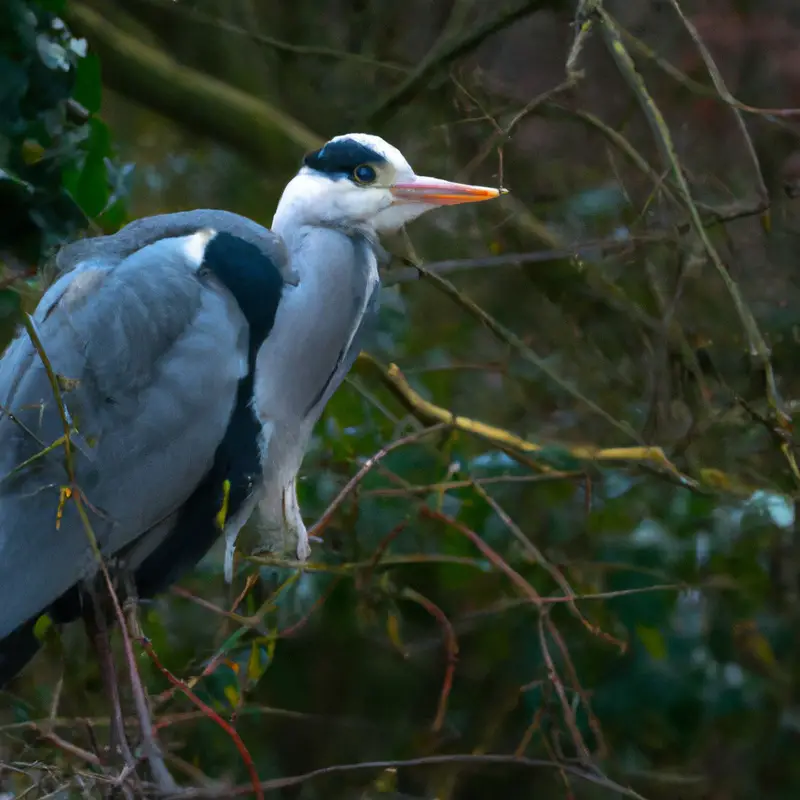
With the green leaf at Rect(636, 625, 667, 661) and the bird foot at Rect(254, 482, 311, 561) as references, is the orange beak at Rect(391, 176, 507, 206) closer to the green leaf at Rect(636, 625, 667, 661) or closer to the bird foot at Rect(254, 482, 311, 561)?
the bird foot at Rect(254, 482, 311, 561)

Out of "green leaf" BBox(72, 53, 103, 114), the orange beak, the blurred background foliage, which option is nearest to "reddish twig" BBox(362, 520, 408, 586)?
the blurred background foliage

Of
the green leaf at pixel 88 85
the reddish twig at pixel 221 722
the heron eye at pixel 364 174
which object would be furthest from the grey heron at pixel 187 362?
the reddish twig at pixel 221 722

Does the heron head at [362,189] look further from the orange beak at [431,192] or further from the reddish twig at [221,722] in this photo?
the reddish twig at [221,722]

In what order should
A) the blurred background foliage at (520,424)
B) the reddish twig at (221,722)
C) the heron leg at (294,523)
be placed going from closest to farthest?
the reddish twig at (221,722)
the heron leg at (294,523)
the blurred background foliage at (520,424)

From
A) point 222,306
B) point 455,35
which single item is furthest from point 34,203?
point 455,35

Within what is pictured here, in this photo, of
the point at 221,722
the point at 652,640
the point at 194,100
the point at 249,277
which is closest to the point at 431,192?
the point at 249,277

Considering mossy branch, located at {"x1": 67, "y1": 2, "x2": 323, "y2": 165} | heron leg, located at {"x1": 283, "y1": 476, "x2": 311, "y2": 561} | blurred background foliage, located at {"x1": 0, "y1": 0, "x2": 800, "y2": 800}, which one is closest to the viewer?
heron leg, located at {"x1": 283, "y1": 476, "x2": 311, "y2": 561}

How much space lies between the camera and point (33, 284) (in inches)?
49.8

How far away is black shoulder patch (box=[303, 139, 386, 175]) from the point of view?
1.08 m

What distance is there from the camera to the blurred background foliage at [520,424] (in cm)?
136

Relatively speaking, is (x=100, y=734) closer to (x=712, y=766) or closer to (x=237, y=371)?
(x=237, y=371)

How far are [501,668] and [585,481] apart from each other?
0.28 metres

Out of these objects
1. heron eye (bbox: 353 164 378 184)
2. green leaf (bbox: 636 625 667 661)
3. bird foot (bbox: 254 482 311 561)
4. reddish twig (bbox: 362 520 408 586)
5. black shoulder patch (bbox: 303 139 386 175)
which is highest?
black shoulder patch (bbox: 303 139 386 175)

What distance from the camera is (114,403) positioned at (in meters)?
1.17
